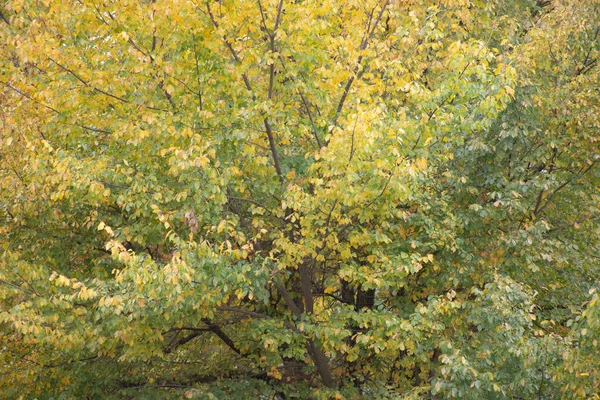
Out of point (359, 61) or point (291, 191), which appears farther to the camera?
point (359, 61)

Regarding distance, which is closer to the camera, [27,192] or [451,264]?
[27,192]

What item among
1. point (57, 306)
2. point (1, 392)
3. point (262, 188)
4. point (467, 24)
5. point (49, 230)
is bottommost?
point (1, 392)

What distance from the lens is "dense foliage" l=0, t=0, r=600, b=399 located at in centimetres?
763

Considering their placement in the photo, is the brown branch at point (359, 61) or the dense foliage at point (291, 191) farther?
the brown branch at point (359, 61)

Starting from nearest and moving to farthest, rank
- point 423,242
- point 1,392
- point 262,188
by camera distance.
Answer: point 262,188 → point 423,242 → point 1,392

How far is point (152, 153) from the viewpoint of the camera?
8.87 meters

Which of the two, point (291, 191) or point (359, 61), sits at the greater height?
point (359, 61)

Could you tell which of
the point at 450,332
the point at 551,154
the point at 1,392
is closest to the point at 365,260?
the point at 450,332

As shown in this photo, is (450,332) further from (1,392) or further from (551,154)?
(1,392)

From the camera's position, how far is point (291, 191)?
7984 mm

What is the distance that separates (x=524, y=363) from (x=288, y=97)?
4.08 m

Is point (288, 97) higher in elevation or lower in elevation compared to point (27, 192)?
higher

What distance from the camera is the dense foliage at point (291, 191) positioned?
7.63 m

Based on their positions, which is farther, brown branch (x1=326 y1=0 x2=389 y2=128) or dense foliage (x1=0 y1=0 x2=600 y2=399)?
brown branch (x1=326 y1=0 x2=389 y2=128)
